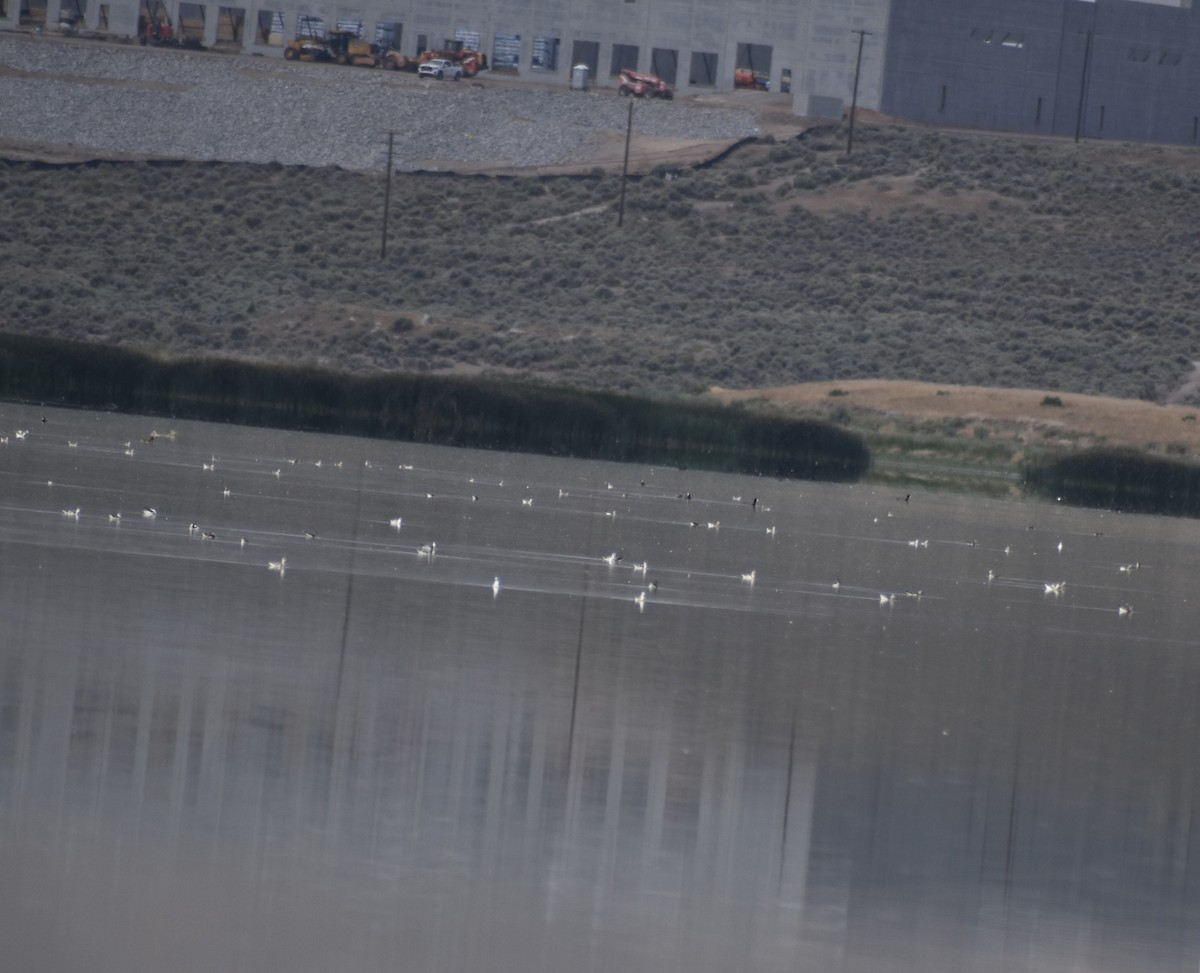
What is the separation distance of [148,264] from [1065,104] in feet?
152

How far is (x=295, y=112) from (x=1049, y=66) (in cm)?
3607

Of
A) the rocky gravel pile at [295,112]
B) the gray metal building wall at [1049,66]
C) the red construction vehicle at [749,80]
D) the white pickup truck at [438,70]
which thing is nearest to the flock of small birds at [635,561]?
the rocky gravel pile at [295,112]

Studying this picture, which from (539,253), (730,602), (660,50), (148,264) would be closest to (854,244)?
(539,253)

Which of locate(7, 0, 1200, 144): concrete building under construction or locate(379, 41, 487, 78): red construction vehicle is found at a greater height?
locate(7, 0, 1200, 144): concrete building under construction

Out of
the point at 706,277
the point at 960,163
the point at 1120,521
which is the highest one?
the point at 960,163

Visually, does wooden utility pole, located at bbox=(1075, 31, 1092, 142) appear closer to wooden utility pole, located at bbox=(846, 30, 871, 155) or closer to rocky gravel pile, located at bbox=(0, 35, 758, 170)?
wooden utility pole, located at bbox=(846, 30, 871, 155)

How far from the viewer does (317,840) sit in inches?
319

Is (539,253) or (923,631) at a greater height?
(539,253)

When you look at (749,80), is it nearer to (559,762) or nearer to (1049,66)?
(1049,66)

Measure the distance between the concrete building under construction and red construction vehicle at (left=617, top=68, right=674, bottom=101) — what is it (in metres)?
1.64

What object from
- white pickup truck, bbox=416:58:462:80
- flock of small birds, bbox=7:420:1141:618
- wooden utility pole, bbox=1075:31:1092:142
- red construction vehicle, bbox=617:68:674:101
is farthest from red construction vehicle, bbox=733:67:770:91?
flock of small birds, bbox=7:420:1141:618

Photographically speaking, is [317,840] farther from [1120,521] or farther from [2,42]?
[2,42]

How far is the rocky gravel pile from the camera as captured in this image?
9775cm

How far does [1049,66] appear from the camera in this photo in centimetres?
10362
